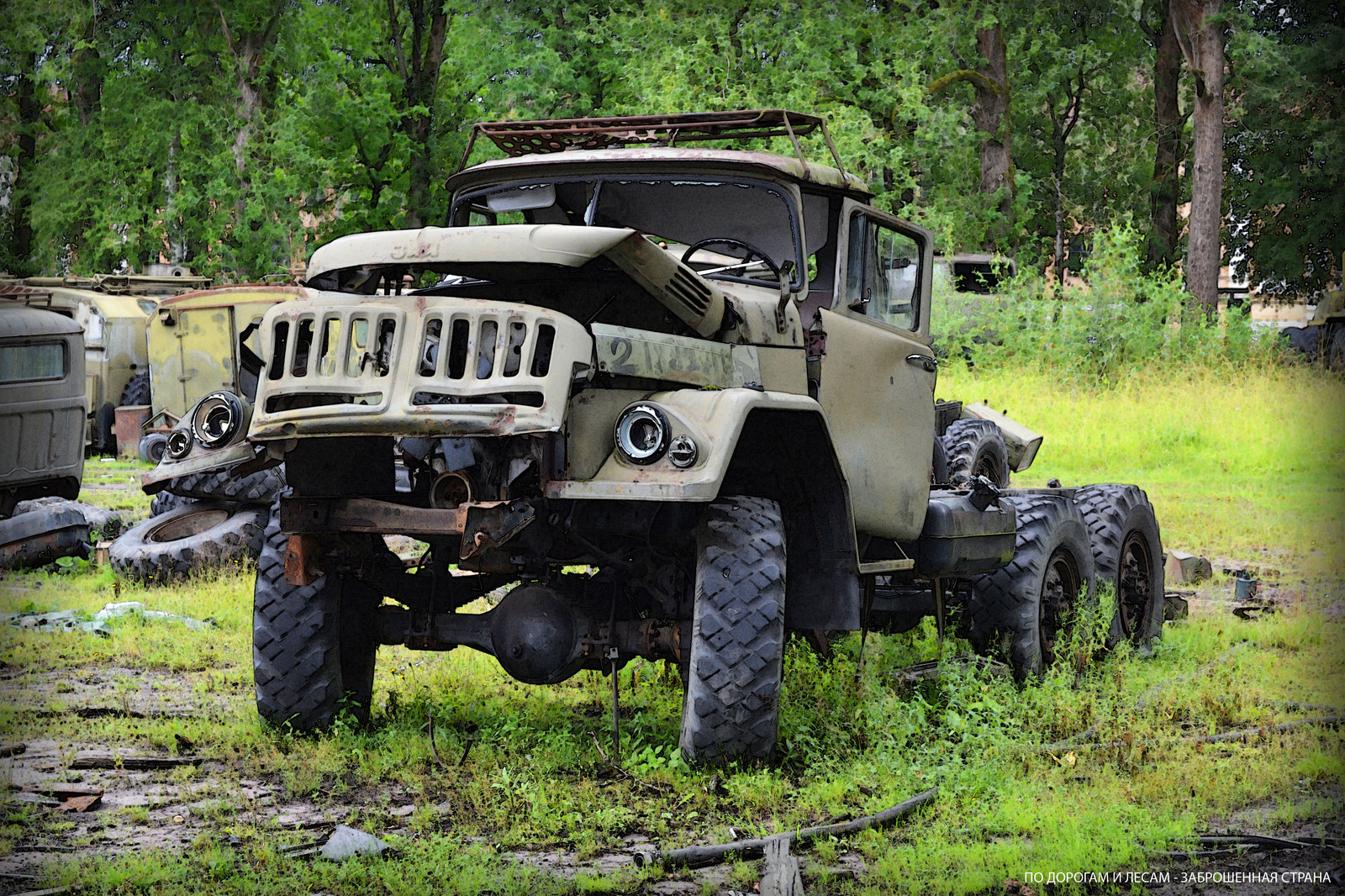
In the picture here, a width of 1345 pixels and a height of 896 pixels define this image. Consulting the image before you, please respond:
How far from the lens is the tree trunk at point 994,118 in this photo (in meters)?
28.5

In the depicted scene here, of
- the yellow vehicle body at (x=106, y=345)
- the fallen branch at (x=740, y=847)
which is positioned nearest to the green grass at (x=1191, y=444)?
the fallen branch at (x=740, y=847)

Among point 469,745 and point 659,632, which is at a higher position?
point 659,632

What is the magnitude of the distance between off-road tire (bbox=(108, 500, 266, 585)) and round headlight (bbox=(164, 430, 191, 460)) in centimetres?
466

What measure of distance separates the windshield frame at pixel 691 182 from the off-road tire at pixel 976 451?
4.90 metres

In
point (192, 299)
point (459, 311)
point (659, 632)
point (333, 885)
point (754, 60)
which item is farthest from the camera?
point (754, 60)

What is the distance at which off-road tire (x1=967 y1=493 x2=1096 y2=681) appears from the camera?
7.54 metres

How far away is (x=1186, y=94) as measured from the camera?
118 feet

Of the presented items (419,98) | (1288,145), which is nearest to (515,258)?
(1288,145)

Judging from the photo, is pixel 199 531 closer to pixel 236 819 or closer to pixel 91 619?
pixel 91 619

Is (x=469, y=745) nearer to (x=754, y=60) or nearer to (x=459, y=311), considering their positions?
(x=459, y=311)

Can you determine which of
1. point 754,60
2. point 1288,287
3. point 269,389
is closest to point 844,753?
point 269,389

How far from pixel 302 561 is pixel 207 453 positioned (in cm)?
56

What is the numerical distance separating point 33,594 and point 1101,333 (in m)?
15.7

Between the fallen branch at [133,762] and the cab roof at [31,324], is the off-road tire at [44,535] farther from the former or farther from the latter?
the fallen branch at [133,762]
